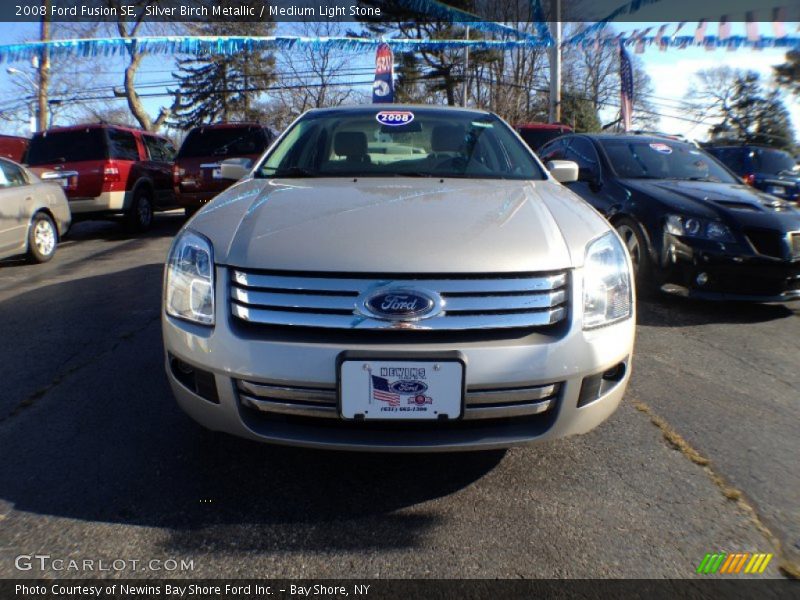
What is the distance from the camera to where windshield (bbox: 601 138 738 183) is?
593 cm

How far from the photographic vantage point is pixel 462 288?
2.04 metres

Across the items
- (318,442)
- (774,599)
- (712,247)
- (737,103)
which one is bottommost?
(774,599)

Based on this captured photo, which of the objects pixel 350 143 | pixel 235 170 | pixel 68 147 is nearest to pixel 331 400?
pixel 350 143

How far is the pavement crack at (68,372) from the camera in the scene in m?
3.08

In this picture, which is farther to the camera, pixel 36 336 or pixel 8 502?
pixel 36 336

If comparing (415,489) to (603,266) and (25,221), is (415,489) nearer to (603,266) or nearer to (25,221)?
(603,266)

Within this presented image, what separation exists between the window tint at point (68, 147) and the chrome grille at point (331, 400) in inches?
347

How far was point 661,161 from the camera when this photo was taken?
20.0ft

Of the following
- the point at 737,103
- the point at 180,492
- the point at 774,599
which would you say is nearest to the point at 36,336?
the point at 180,492

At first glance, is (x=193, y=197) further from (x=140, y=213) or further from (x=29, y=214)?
(x=29, y=214)

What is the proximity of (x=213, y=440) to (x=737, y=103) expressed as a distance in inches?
1838

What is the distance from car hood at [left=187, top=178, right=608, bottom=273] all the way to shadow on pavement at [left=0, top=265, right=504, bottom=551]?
88 cm

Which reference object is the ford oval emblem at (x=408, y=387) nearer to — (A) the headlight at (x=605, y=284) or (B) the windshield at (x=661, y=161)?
(A) the headlight at (x=605, y=284)

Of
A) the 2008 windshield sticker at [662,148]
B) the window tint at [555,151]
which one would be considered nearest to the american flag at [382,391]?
the 2008 windshield sticker at [662,148]
